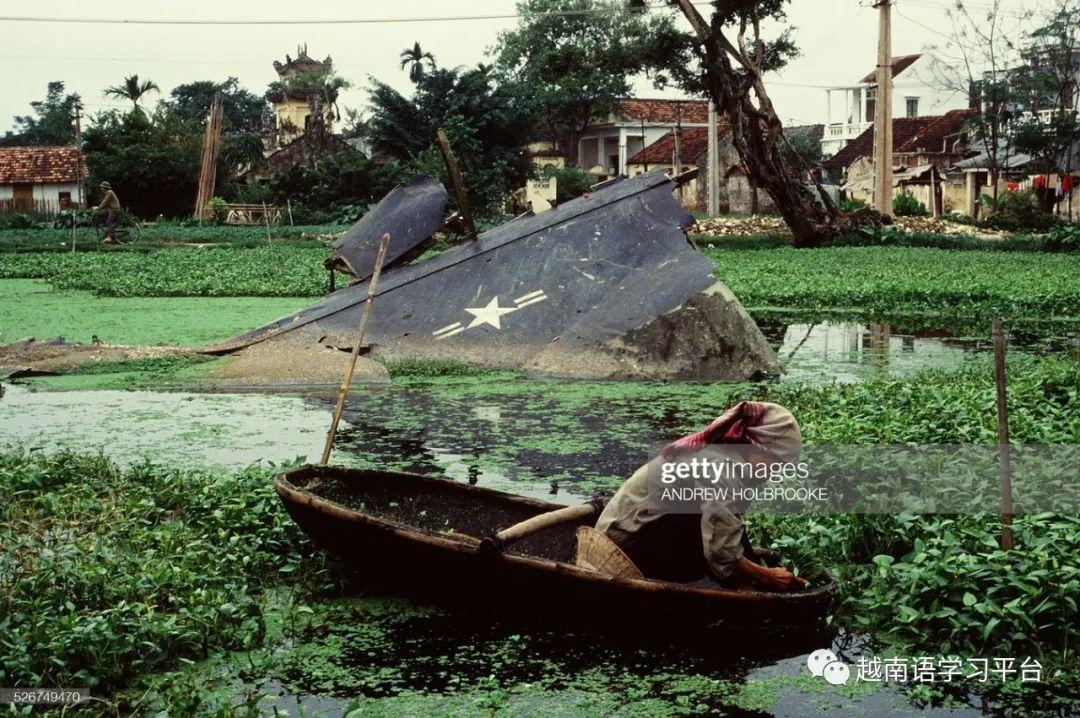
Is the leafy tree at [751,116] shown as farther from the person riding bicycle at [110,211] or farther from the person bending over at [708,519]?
the person bending over at [708,519]

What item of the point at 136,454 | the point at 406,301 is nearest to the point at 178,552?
the point at 136,454

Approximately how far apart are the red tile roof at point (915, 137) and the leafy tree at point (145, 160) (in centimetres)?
2756

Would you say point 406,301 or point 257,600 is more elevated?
point 406,301

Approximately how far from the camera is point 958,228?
120 ft

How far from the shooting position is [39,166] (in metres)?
53.7

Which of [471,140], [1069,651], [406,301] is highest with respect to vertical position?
[471,140]

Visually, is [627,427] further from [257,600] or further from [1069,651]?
[1069,651]

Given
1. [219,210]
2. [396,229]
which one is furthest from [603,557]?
[219,210]

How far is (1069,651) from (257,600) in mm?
3318

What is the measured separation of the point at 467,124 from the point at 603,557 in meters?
37.1

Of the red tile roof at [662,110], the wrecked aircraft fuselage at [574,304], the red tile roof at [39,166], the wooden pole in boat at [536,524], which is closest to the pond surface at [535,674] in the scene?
the wooden pole in boat at [536,524]

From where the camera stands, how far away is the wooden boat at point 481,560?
5191mm

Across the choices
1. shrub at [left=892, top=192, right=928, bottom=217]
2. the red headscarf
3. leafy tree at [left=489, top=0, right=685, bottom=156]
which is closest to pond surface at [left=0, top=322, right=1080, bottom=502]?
the red headscarf

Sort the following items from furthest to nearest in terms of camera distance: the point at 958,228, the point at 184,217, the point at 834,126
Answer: the point at 834,126, the point at 184,217, the point at 958,228
